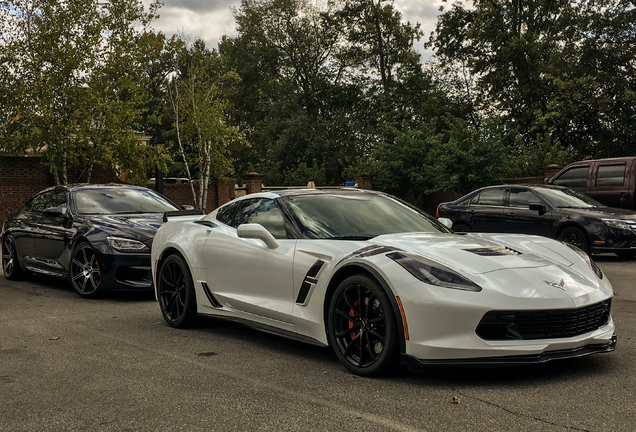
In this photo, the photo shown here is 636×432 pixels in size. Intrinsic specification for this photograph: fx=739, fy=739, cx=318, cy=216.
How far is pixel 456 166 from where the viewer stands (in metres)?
29.8

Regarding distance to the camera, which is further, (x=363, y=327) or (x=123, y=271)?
(x=123, y=271)

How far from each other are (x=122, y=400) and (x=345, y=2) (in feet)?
165

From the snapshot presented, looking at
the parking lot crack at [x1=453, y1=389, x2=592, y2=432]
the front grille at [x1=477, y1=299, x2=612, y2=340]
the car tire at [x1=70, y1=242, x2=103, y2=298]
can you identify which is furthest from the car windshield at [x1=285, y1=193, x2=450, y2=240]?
the car tire at [x1=70, y1=242, x2=103, y2=298]

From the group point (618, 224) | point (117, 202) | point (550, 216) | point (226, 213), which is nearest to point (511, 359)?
point (226, 213)

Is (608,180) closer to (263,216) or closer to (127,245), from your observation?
(127,245)

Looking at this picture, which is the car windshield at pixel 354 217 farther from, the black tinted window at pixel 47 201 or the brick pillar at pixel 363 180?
the brick pillar at pixel 363 180

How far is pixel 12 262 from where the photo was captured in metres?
11.3

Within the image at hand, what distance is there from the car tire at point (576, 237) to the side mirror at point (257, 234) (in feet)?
30.4

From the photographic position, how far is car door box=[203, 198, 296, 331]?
5605 mm

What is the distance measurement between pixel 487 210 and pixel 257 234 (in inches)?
423

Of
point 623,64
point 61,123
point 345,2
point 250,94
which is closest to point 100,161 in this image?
point 61,123

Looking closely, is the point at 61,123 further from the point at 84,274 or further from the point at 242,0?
the point at 242,0

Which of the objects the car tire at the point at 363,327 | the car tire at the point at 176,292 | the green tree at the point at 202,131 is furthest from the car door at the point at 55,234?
the green tree at the point at 202,131

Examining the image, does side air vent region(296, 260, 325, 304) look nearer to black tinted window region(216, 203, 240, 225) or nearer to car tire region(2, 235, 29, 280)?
black tinted window region(216, 203, 240, 225)
